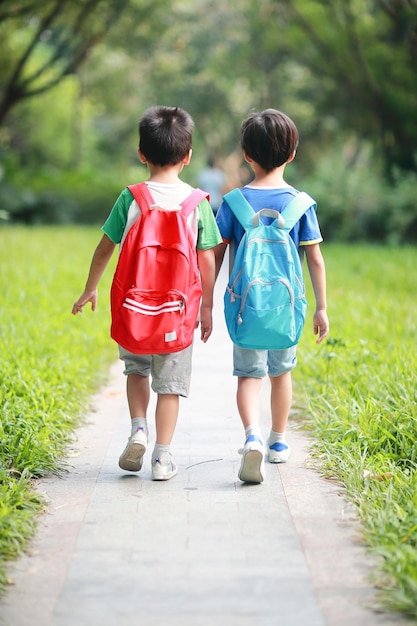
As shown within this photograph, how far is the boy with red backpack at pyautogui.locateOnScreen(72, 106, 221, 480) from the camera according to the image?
4141 millimetres

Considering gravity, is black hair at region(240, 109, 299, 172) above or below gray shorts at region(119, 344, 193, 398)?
above

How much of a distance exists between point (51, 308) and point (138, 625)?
6.71 meters

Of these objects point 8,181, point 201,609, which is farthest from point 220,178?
point 201,609

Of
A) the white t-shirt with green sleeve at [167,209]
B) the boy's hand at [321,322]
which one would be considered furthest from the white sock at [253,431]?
the white t-shirt with green sleeve at [167,209]

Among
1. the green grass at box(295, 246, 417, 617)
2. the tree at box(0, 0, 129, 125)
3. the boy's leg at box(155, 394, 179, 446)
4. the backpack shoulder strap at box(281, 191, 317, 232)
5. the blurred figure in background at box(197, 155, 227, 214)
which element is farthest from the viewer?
the tree at box(0, 0, 129, 125)

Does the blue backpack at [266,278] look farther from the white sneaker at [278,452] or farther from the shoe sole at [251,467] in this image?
the white sneaker at [278,452]

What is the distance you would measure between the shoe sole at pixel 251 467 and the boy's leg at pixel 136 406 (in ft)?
1.51

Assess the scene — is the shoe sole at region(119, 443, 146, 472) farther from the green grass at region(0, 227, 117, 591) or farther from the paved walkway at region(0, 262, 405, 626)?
the green grass at region(0, 227, 117, 591)

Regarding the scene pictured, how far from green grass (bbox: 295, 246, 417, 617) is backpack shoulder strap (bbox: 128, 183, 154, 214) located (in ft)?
4.89

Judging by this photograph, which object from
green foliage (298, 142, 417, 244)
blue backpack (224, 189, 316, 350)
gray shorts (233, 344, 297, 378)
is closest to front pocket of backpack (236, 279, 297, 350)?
blue backpack (224, 189, 316, 350)

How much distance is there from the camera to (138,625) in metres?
2.91

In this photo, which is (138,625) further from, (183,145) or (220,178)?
(220,178)

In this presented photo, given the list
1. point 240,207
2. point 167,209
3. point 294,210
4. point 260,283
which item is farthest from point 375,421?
point 167,209

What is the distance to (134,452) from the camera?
14.4 ft
